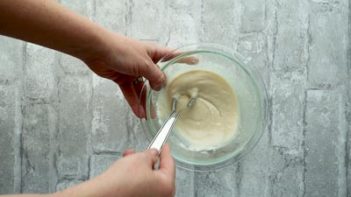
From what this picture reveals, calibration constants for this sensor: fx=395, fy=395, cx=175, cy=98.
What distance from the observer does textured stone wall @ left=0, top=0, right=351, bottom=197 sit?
70 centimetres

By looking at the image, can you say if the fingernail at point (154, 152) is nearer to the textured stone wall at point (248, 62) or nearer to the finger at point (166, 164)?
the finger at point (166, 164)

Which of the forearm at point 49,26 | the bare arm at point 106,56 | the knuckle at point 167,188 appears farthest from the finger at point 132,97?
the knuckle at point 167,188

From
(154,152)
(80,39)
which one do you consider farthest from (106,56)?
(154,152)

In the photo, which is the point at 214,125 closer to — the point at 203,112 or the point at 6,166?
the point at 203,112

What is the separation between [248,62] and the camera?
2.30ft

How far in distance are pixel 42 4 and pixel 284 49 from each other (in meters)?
0.41

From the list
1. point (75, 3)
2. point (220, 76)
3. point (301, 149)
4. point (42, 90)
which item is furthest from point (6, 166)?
point (301, 149)

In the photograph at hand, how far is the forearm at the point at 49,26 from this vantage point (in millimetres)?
490

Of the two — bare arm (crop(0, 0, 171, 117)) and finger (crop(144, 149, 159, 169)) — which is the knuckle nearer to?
finger (crop(144, 149, 159, 169))

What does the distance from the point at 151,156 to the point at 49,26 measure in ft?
0.72

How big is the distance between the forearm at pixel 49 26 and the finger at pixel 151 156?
19 centimetres

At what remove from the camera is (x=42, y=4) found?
50 cm

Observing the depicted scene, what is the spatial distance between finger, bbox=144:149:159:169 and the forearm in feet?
0.61

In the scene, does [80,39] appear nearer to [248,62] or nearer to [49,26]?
[49,26]
